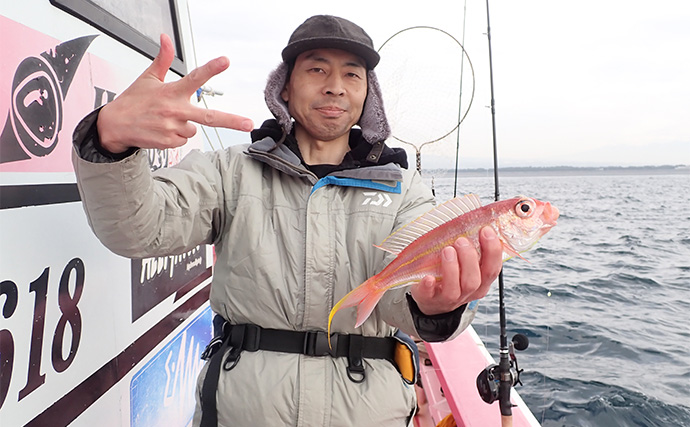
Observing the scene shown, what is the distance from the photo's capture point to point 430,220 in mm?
1957

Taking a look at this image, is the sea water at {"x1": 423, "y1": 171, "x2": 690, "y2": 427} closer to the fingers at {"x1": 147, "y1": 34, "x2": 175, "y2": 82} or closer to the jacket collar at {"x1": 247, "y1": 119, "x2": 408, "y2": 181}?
the jacket collar at {"x1": 247, "y1": 119, "x2": 408, "y2": 181}

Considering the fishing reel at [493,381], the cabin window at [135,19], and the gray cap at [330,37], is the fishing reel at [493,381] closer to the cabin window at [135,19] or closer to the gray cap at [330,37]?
the gray cap at [330,37]

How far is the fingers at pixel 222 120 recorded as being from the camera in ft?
4.50

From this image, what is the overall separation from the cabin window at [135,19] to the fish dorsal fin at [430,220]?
68.2 inches

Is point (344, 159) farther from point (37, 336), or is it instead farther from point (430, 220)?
point (37, 336)

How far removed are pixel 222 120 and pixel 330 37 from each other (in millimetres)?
1425

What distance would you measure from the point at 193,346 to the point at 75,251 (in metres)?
1.80

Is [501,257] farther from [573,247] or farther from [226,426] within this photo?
[573,247]

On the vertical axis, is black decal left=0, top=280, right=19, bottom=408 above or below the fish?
below

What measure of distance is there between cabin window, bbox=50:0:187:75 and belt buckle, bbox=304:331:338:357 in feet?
5.93

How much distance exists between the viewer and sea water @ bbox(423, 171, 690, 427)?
6.13 meters

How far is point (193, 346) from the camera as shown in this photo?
3477mm

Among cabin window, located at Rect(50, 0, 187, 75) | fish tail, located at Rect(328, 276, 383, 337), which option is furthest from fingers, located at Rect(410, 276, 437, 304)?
cabin window, located at Rect(50, 0, 187, 75)

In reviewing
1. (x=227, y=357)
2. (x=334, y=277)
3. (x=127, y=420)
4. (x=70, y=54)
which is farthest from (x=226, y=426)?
(x=70, y=54)
